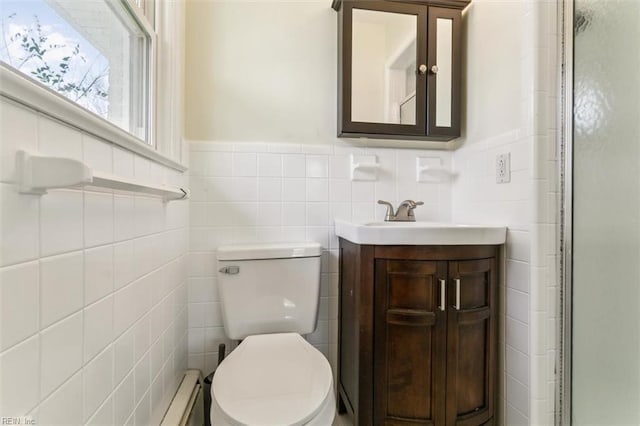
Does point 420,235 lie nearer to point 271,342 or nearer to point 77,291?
point 271,342

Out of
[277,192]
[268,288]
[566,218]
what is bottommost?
[268,288]

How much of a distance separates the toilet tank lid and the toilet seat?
328 mm

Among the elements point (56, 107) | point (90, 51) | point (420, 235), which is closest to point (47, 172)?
point (56, 107)

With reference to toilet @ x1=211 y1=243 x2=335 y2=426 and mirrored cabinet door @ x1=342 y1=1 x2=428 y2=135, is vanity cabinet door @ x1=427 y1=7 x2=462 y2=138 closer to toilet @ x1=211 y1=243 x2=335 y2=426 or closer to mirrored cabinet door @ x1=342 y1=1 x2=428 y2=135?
mirrored cabinet door @ x1=342 y1=1 x2=428 y2=135

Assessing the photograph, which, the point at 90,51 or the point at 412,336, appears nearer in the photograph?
the point at 90,51

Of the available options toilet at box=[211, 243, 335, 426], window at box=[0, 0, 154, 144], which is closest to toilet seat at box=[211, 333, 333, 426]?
toilet at box=[211, 243, 335, 426]

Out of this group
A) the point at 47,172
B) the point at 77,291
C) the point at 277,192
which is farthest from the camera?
the point at 277,192

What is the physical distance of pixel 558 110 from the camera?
1114mm

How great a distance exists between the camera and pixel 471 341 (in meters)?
1.14

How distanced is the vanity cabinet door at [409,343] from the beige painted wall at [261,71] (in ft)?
2.57

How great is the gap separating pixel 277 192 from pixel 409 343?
0.85 meters

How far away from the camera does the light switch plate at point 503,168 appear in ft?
3.98

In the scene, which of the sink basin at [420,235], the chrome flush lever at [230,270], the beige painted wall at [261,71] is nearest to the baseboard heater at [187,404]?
the chrome flush lever at [230,270]

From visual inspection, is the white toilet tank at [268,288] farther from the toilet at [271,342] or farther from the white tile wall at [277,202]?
the white tile wall at [277,202]
